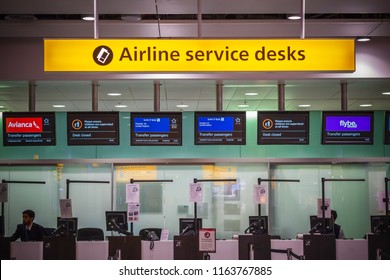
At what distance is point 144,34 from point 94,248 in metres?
3.07

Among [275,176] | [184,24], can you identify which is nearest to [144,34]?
[184,24]

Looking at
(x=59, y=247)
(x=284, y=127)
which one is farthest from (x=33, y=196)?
(x=284, y=127)

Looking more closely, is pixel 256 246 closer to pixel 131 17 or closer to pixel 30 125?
pixel 131 17

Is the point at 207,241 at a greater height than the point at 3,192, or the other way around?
the point at 3,192

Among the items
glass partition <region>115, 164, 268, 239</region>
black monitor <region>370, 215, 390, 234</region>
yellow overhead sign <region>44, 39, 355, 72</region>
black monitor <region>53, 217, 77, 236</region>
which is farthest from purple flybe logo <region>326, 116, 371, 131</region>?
black monitor <region>53, 217, 77, 236</region>

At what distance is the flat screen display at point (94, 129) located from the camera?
26.8 feet

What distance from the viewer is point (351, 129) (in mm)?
8234

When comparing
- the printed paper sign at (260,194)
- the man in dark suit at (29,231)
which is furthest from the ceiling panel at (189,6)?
the man in dark suit at (29,231)

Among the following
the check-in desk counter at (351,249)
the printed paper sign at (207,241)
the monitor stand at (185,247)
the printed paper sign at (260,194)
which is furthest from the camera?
the printed paper sign at (260,194)

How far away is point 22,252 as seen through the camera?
841 cm

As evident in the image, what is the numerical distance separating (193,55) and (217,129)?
3.68 m

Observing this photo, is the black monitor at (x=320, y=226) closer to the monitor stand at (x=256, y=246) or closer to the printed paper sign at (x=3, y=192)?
the monitor stand at (x=256, y=246)

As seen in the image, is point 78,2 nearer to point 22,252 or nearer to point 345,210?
point 22,252

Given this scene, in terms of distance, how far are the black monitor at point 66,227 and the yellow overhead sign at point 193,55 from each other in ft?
14.4
